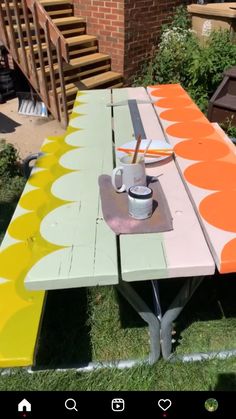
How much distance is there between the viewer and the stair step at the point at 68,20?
5.57 meters

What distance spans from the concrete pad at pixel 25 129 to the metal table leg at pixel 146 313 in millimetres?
3101

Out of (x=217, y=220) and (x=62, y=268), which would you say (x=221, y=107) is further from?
(x=62, y=268)

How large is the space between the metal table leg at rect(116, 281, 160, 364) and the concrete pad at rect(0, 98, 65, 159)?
10.2 feet

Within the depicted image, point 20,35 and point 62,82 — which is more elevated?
point 20,35

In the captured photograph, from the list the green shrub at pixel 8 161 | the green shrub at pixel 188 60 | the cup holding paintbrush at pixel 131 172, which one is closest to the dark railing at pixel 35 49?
the green shrub at pixel 188 60

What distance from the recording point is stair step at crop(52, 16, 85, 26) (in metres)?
5.57

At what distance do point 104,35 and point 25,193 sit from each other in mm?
3946

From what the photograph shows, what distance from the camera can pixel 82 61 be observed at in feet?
18.1

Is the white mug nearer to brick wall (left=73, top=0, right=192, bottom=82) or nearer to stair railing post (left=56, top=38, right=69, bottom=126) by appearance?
stair railing post (left=56, top=38, right=69, bottom=126)

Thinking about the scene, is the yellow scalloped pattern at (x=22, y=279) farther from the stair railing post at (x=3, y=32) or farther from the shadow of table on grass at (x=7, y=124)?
the stair railing post at (x=3, y=32)

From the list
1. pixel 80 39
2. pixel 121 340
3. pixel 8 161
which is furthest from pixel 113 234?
pixel 80 39
